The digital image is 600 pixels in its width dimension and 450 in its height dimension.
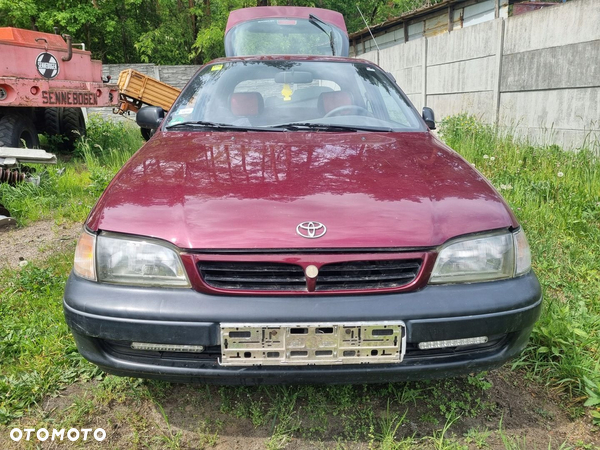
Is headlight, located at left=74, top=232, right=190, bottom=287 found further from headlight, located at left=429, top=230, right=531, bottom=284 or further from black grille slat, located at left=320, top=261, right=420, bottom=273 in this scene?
headlight, located at left=429, top=230, right=531, bottom=284

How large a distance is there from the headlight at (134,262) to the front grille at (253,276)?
0.09 metres

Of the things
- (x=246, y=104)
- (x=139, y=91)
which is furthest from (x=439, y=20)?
(x=246, y=104)

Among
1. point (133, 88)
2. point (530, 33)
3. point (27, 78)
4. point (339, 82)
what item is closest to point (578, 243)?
point (339, 82)

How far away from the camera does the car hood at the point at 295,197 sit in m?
1.53

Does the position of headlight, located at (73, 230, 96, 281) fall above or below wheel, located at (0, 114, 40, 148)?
below

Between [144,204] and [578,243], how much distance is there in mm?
2959

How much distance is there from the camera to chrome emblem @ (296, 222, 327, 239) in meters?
1.51

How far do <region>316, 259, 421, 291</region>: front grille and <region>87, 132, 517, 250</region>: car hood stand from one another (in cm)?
7

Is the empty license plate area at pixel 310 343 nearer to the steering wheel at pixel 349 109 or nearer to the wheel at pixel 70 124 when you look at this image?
the steering wheel at pixel 349 109

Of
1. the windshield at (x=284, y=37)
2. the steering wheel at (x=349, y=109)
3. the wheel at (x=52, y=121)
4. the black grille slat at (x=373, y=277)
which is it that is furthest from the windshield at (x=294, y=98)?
the wheel at (x=52, y=121)

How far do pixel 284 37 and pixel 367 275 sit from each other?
6.57 metres

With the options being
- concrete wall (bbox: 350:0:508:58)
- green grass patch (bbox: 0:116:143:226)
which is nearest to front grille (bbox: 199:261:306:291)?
green grass patch (bbox: 0:116:143:226)

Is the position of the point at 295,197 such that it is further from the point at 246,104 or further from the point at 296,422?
the point at 246,104

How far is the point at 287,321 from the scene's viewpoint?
146 cm
